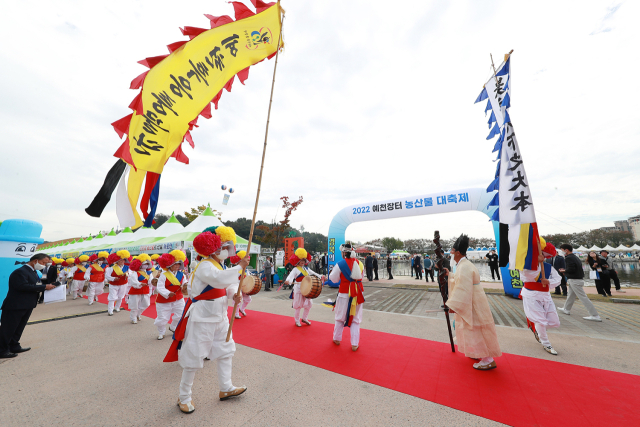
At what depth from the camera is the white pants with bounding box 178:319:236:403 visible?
2.45 metres

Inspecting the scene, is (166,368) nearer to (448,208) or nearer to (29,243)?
(29,243)

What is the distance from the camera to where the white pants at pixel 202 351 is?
2451 millimetres

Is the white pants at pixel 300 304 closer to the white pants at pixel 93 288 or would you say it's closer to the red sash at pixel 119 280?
the red sash at pixel 119 280

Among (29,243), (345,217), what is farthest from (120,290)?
(345,217)

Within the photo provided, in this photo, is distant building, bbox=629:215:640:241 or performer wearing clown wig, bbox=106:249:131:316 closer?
performer wearing clown wig, bbox=106:249:131:316

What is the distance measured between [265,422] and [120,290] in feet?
25.3

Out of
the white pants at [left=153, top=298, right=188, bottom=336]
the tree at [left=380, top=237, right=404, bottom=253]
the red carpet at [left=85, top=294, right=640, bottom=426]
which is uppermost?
the tree at [left=380, top=237, right=404, bottom=253]

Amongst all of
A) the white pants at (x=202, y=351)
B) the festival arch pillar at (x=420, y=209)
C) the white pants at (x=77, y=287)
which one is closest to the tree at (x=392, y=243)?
the festival arch pillar at (x=420, y=209)

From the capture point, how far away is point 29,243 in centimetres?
418

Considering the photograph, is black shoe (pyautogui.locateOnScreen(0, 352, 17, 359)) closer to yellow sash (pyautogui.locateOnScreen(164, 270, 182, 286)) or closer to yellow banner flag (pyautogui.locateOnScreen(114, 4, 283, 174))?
yellow sash (pyautogui.locateOnScreen(164, 270, 182, 286))

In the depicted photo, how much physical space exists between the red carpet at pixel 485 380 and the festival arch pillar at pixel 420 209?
18.7 ft

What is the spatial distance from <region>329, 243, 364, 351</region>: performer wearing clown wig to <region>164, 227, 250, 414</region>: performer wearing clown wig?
6.26ft

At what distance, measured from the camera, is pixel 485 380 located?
299cm

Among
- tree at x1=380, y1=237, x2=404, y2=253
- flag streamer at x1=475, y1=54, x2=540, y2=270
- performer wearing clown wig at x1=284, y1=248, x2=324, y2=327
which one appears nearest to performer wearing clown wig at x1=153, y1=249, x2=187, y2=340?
performer wearing clown wig at x1=284, y1=248, x2=324, y2=327
